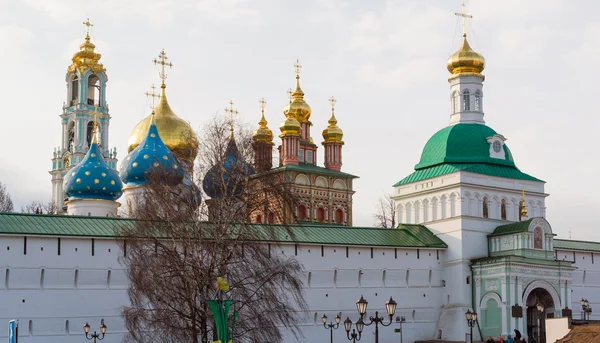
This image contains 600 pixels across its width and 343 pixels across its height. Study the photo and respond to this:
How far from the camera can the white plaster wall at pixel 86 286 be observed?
1032 inches

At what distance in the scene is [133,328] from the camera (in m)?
Result: 20.2

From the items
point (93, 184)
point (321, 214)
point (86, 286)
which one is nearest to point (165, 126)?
point (93, 184)

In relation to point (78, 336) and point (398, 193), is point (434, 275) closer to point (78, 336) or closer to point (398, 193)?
point (398, 193)

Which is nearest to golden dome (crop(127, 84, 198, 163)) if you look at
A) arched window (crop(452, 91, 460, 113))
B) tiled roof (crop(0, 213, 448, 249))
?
tiled roof (crop(0, 213, 448, 249))

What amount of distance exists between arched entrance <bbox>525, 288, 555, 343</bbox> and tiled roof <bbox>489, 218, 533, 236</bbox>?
2068 millimetres

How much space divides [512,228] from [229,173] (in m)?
15.7

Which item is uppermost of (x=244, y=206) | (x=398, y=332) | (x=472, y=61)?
(x=472, y=61)

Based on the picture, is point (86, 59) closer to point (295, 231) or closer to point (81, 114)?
point (81, 114)

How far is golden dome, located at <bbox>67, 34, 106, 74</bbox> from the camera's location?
2165 inches

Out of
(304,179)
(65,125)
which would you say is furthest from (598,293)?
(65,125)

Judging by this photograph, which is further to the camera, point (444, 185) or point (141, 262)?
point (444, 185)

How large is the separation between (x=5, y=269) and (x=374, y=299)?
38.7 feet

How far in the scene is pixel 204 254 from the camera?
20.8m

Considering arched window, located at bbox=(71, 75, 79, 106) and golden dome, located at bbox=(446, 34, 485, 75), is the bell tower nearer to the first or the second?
arched window, located at bbox=(71, 75, 79, 106)
